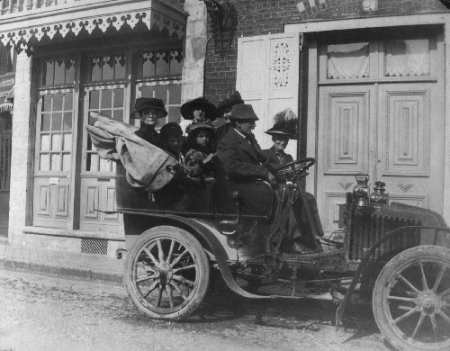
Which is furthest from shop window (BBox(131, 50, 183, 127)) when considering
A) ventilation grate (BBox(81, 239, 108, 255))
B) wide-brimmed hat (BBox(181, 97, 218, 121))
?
wide-brimmed hat (BBox(181, 97, 218, 121))

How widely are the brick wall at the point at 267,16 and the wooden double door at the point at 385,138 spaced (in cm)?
60

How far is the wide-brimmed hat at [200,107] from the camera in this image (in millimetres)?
6191

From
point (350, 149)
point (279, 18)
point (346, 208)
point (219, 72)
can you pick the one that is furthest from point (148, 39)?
point (346, 208)

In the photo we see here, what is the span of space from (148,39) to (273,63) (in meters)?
2.73

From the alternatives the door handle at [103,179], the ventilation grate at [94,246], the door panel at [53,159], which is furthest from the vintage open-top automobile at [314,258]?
the door panel at [53,159]

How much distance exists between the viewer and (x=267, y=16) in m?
8.62

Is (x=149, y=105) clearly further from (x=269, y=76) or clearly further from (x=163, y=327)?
(x=269, y=76)

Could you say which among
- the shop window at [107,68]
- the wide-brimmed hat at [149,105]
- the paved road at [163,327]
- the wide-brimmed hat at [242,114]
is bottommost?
the paved road at [163,327]

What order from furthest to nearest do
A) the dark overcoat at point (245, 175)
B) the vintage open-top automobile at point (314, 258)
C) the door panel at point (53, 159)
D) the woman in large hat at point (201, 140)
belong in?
the door panel at point (53, 159), the woman in large hat at point (201, 140), the dark overcoat at point (245, 175), the vintage open-top automobile at point (314, 258)

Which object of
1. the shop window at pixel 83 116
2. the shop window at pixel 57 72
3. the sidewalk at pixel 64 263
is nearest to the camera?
the sidewalk at pixel 64 263

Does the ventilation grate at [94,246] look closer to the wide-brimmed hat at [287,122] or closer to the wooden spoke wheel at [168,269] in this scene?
the wide-brimmed hat at [287,122]

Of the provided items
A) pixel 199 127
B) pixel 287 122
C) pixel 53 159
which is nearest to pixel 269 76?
pixel 287 122

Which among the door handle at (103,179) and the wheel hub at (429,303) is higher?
the door handle at (103,179)

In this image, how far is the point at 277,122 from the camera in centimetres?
834
